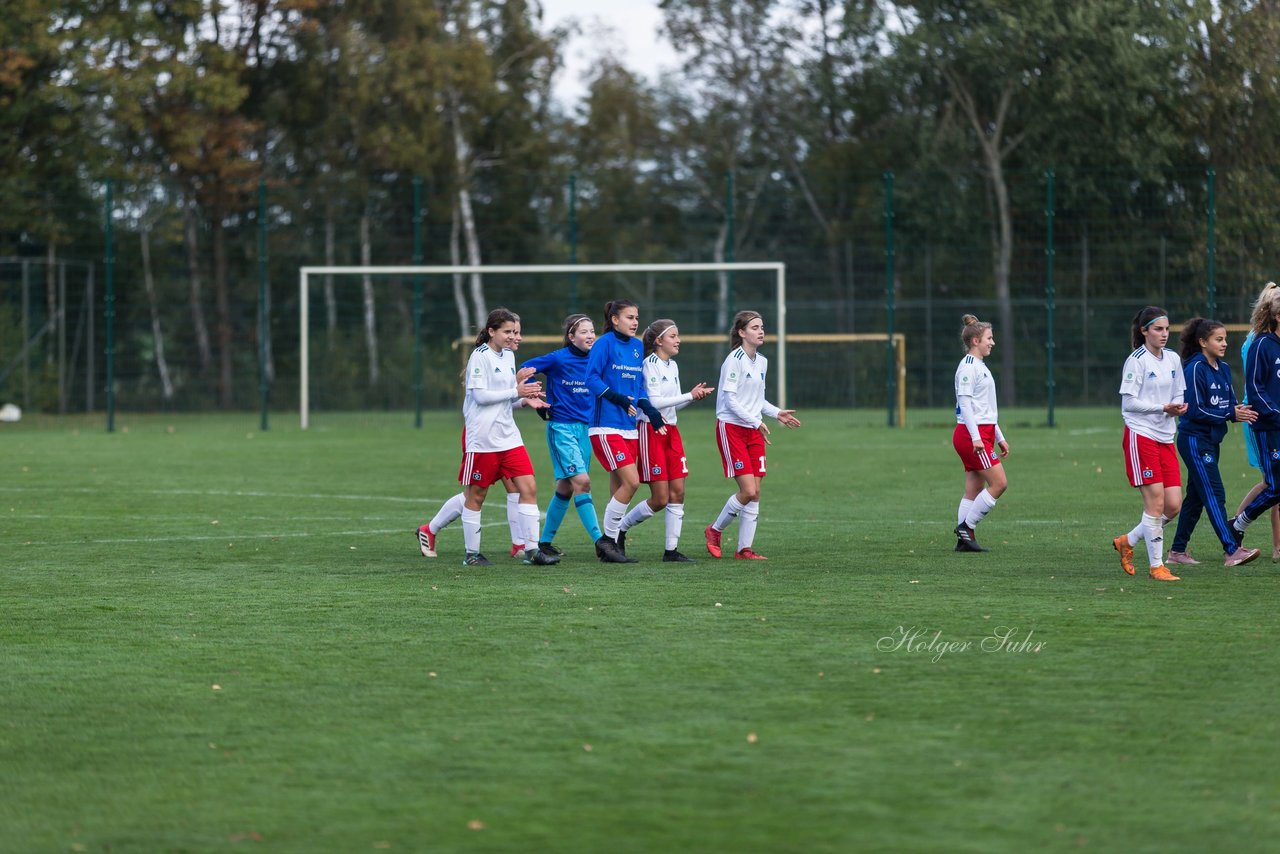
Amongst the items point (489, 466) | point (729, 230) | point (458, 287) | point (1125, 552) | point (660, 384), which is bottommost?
point (1125, 552)

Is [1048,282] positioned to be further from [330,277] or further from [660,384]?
[660,384]

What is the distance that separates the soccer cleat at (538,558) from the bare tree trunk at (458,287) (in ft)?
78.1

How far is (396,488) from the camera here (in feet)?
53.4

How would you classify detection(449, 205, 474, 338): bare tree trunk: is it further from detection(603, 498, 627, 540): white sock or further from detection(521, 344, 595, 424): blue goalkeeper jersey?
detection(603, 498, 627, 540): white sock

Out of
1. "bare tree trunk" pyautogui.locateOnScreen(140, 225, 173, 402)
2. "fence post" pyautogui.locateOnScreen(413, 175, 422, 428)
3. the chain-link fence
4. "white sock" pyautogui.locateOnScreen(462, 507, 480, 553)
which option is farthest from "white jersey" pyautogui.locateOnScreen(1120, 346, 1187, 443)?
"bare tree trunk" pyautogui.locateOnScreen(140, 225, 173, 402)

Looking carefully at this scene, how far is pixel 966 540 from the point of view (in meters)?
10.7

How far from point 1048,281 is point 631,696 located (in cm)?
2432

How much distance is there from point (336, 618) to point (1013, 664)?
3.31 m

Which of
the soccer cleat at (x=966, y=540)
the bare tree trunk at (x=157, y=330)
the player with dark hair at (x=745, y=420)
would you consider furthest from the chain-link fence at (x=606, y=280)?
the player with dark hair at (x=745, y=420)

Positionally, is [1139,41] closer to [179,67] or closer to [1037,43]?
[1037,43]

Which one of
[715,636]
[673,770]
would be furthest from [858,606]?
[673,770]

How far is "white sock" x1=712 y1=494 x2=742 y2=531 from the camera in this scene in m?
10.6

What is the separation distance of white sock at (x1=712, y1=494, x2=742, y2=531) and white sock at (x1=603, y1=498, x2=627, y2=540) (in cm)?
68

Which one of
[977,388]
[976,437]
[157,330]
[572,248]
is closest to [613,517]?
[976,437]
